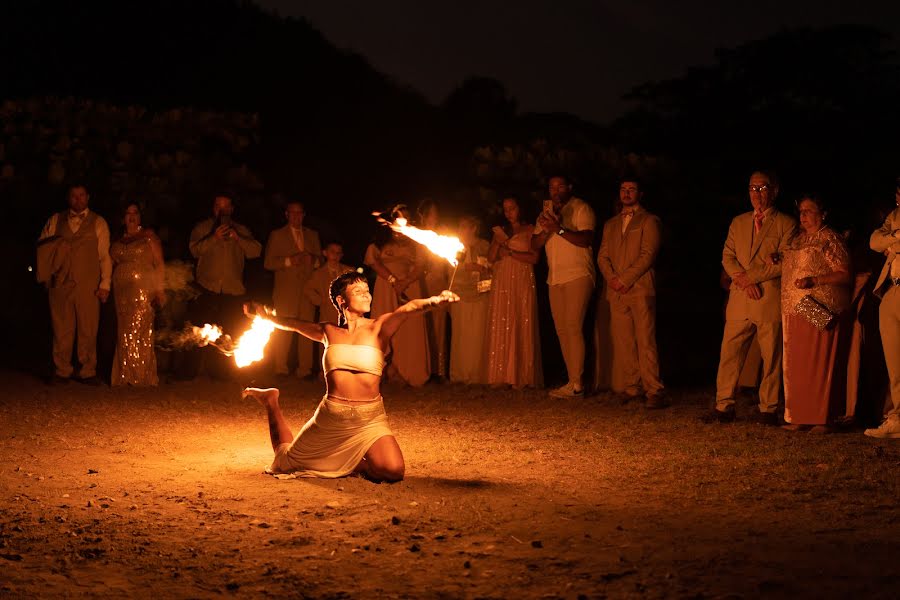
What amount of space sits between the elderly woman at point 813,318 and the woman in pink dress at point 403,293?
4731mm

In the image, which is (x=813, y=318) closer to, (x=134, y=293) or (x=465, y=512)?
(x=465, y=512)

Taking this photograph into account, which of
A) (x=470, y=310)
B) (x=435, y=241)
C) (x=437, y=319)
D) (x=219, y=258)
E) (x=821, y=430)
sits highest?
(x=219, y=258)

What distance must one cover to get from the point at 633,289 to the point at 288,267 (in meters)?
4.50

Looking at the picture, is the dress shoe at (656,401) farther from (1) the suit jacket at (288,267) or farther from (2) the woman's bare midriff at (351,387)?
(1) the suit jacket at (288,267)

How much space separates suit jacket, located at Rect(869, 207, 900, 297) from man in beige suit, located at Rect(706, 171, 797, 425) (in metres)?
0.80

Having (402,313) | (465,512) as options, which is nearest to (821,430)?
(402,313)

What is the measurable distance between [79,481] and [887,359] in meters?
6.82

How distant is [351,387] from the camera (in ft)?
25.8

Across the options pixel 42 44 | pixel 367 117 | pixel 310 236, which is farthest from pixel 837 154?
pixel 42 44

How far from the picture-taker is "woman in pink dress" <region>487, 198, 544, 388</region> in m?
12.5

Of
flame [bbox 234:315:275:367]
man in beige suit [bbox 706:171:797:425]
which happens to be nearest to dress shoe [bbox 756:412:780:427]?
man in beige suit [bbox 706:171:797:425]

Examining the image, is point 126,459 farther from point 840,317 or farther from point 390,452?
point 840,317

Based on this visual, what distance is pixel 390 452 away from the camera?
7.54m

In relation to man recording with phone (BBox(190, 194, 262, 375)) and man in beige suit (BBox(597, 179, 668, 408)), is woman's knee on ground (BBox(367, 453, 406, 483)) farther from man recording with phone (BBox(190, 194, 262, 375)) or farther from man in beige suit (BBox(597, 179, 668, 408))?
man recording with phone (BBox(190, 194, 262, 375))
